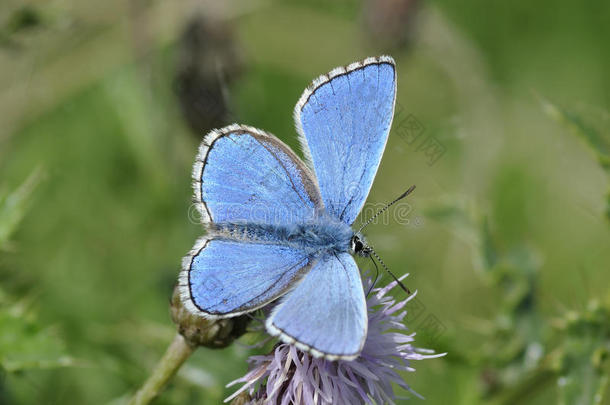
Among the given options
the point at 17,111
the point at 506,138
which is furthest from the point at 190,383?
the point at 506,138

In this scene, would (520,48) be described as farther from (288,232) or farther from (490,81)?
(288,232)

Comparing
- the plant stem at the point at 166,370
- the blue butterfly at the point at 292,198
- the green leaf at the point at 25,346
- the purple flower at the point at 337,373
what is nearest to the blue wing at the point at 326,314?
the blue butterfly at the point at 292,198

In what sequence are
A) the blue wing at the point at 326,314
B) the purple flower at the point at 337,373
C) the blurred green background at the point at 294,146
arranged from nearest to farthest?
the blue wing at the point at 326,314 < the purple flower at the point at 337,373 < the blurred green background at the point at 294,146

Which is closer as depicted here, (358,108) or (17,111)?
(358,108)

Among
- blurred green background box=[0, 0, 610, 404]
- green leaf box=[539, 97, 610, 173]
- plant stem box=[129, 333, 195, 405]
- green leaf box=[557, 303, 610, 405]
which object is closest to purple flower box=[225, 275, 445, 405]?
plant stem box=[129, 333, 195, 405]

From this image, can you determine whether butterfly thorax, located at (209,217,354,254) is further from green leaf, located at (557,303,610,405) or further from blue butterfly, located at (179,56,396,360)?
green leaf, located at (557,303,610,405)

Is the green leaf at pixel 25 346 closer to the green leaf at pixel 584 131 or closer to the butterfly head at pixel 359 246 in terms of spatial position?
the butterfly head at pixel 359 246

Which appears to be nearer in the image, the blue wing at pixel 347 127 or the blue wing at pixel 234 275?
the blue wing at pixel 234 275

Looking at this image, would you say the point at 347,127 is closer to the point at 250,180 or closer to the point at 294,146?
the point at 250,180
